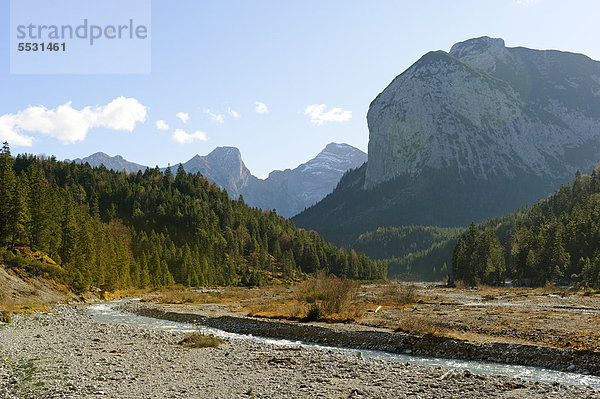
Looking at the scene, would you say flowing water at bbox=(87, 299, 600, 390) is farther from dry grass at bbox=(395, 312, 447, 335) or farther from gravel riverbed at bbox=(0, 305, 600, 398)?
dry grass at bbox=(395, 312, 447, 335)

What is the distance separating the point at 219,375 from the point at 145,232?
A: 12393 cm

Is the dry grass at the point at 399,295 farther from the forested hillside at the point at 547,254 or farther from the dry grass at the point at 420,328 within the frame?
the forested hillside at the point at 547,254

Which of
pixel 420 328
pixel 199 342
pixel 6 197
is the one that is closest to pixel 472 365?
pixel 420 328

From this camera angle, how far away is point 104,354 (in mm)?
26328

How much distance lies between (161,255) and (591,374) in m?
106

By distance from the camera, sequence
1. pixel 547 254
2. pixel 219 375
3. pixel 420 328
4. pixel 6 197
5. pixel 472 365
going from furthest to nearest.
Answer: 1. pixel 547 254
2. pixel 6 197
3. pixel 420 328
4. pixel 472 365
5. pixel 219 375

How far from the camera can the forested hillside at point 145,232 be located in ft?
233

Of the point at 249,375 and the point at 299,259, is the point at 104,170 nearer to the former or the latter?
the point at 299,259

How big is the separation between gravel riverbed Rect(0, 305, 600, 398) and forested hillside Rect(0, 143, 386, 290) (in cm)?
4567

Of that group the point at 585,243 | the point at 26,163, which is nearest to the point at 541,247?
the point at 585,243

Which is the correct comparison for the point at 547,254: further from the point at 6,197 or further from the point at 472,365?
the point at 6,197

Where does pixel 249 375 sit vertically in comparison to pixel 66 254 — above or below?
below

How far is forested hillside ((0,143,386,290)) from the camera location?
7106cm

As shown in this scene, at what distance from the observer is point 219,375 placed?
69.9ft
